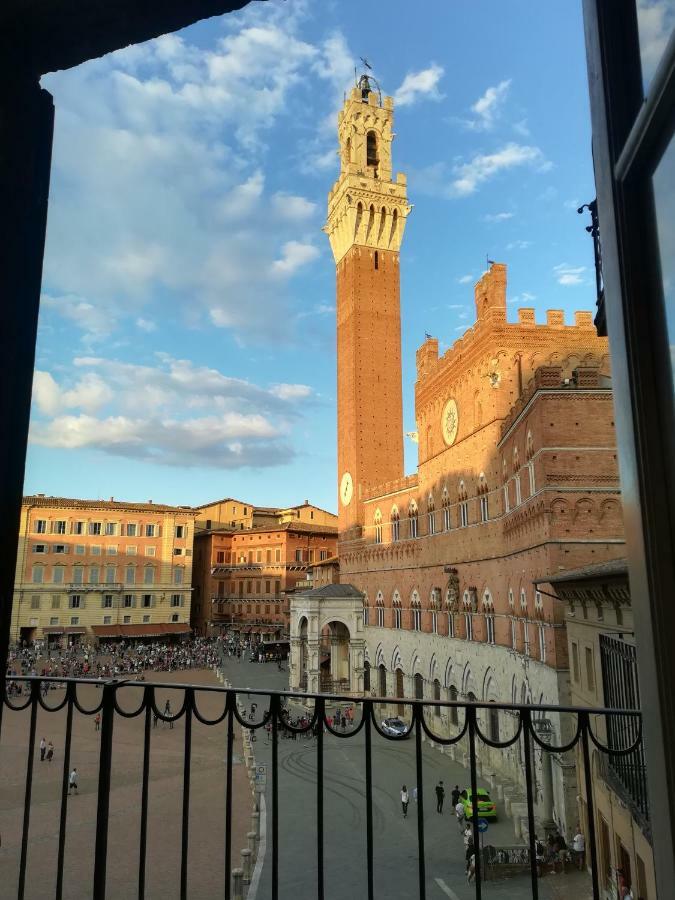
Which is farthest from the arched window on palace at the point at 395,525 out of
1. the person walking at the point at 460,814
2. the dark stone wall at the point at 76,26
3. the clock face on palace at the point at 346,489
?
the dark stone wall at the point at 76,26

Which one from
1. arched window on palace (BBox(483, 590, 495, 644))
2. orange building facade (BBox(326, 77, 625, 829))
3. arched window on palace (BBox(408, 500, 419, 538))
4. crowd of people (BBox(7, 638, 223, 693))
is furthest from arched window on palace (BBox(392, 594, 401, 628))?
crowd of people (BBox(7, 638, 223, 693))

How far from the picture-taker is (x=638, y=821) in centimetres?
835

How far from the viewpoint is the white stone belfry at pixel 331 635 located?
35062 mm

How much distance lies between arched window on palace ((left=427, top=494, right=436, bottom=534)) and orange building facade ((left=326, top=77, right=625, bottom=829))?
0.30ft

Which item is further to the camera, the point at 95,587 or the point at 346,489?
the point at 95,587

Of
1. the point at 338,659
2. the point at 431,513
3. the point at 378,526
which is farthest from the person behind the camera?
the point at 338,659

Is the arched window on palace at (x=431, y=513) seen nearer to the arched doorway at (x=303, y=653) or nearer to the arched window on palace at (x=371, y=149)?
the arched doorway at (x=303, y=653)

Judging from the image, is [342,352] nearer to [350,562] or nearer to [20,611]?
[350,562]

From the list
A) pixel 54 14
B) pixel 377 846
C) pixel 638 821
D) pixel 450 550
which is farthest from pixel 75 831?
pixel 450 550

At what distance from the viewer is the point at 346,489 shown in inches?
1630

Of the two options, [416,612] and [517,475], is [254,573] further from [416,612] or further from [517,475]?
[517,475]

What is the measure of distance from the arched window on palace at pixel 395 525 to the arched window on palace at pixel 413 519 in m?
1.29

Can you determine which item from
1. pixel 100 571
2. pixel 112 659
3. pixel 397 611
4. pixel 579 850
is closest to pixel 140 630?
pixel 100 571

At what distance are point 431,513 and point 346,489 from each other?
38.1 ft
